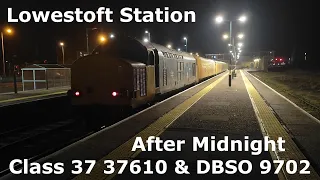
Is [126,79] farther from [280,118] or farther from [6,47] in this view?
[6,47]

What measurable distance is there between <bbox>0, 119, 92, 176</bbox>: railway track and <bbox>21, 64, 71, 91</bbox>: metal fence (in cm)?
1415

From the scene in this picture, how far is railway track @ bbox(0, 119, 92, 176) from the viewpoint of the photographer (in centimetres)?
1074

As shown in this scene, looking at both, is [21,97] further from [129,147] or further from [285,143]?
[285,143]

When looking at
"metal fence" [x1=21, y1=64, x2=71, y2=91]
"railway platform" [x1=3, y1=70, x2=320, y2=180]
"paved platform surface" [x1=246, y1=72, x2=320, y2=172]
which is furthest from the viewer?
"metal fence" [x1=21, y1=64, x2=71, y2=91]

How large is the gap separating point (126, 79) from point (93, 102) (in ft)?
5.23

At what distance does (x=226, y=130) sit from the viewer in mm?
10375

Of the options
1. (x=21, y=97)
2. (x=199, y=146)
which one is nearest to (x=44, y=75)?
(x=21, y=97)

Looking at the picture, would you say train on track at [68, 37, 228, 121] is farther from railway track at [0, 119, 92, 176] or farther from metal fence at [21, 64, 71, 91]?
metal fence at [21, 64, 71, 91]

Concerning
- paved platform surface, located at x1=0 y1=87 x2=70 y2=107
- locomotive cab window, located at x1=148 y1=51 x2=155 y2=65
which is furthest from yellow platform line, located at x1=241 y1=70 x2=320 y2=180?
paved platform surface, located at x1=0 y1=87 x2=70 y2=107

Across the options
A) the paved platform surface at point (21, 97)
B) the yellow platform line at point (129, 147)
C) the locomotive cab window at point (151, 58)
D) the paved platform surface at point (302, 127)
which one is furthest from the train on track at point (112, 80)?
the paved platform surface at point (21, 97)

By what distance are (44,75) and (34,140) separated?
18.0 metres

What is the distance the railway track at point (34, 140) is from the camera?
10.7 metres

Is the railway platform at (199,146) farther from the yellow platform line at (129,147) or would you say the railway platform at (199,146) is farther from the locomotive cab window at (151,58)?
the locomotive cab window at (151,58)

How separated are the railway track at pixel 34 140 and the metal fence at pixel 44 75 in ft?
46.4
